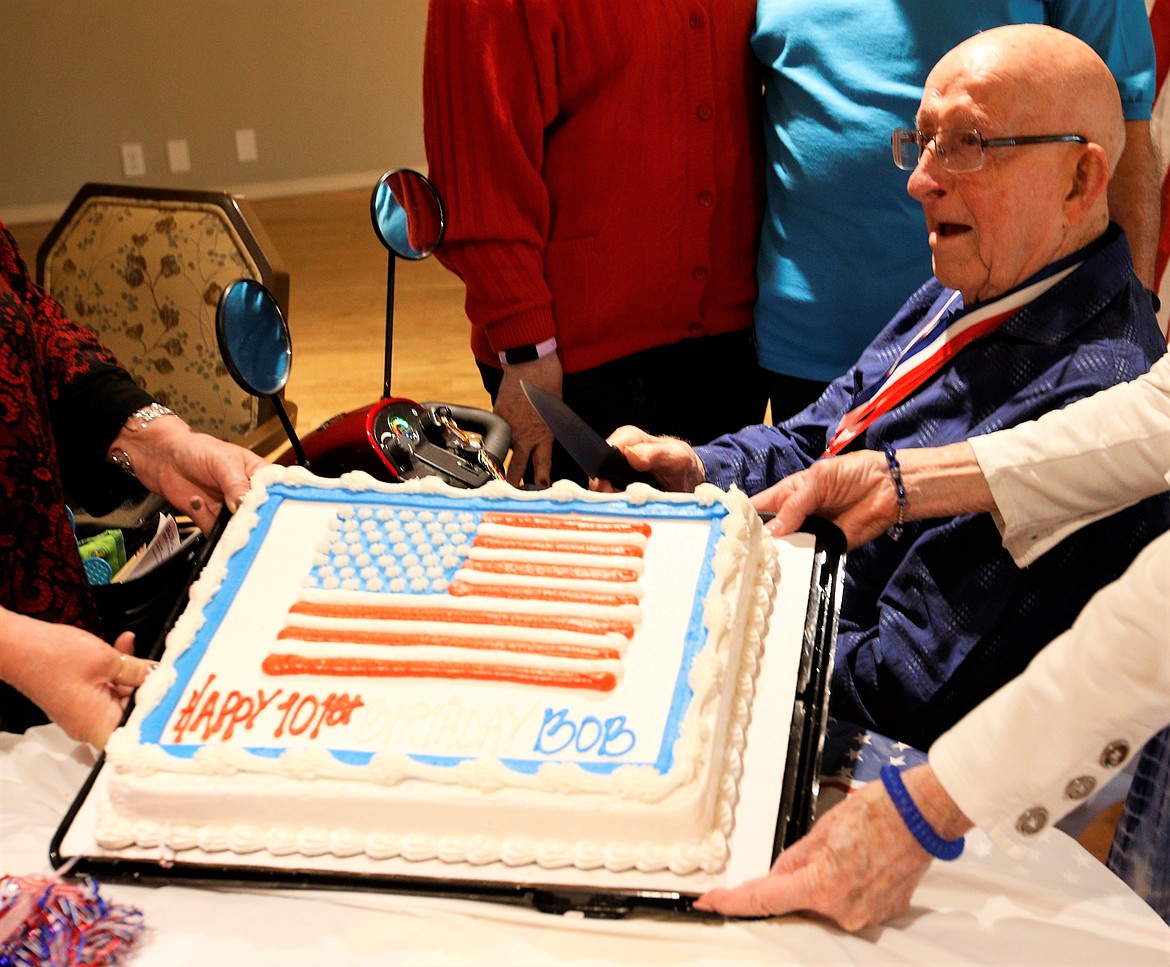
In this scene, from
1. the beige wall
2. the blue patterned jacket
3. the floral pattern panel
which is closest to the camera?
the blue patterned jacket

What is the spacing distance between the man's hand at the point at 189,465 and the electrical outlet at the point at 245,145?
4786mm

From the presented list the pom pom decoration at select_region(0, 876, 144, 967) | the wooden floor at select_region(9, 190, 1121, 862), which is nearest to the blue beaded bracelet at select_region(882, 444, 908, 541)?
the pom pom decoration at select_region(0, 876, 144, 967)

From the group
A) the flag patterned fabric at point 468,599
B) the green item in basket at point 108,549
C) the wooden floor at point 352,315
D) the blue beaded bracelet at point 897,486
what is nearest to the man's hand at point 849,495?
the blue beaded bracelet at point 897,486

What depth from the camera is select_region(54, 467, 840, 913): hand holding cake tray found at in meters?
0.99

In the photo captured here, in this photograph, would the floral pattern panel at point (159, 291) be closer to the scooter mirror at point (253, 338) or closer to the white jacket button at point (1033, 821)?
the scooter mirror at point (253, 338)

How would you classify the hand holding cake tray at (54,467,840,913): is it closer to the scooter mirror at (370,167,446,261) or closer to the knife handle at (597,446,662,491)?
the knife handle at (597,446,662,491)

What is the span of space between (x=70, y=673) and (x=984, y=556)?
1.03 m

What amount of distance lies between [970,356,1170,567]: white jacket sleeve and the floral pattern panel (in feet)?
5.63

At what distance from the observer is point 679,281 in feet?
7.13

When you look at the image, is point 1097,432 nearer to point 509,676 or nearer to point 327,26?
point 509,676

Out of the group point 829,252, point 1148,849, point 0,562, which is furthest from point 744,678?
point 829,252

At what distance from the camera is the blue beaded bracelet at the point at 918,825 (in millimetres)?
979

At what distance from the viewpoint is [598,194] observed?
82.0 inches

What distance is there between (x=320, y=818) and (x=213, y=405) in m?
1.78
